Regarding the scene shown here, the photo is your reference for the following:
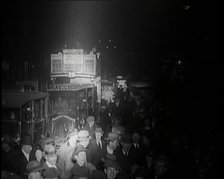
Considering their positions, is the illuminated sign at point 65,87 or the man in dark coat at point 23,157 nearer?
the man in dark coat at point 23,157

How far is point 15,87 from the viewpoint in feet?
28.8

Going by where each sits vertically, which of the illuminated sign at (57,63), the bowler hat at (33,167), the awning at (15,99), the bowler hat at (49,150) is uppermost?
the illuminated sign at (57,63)

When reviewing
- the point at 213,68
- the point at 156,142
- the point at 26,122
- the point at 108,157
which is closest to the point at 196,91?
the point at 213,68

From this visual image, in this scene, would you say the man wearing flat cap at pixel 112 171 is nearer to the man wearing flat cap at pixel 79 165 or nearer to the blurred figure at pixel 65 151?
the man wearing flat cap at pixel 79 165

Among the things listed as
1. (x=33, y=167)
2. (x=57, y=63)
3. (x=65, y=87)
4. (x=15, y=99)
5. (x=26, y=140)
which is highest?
(x=57, y=63)

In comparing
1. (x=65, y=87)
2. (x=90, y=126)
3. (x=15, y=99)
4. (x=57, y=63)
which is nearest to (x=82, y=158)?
(x=15, y=99)

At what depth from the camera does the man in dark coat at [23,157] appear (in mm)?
6703

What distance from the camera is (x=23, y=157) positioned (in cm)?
705

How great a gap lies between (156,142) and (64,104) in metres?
4.18

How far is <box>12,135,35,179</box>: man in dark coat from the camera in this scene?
6703mm

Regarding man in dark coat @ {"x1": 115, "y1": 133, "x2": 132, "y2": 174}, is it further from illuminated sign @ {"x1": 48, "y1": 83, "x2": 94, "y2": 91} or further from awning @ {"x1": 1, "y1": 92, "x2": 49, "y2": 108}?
illuminated sign @ {"x1": 48, "y1": 83, "x2": 94, "y2": 91}

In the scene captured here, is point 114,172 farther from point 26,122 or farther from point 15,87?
point 15,87

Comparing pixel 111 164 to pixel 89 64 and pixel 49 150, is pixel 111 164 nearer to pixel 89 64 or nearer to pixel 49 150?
Answer: pixel 49 150

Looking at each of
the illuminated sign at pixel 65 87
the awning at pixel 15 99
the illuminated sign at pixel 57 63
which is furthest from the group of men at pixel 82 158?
the illuminated sign at pixel 57 63
